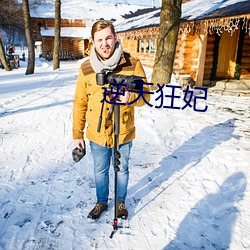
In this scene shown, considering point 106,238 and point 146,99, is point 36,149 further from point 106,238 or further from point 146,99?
point 146,99

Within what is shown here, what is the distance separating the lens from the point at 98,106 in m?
2.08

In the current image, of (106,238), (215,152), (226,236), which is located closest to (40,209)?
(106,238)

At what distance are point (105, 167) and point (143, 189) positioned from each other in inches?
36.6

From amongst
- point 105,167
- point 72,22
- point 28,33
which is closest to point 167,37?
point 105,167

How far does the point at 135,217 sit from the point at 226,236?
3.09 feet

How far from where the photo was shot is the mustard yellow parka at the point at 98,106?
1996 mm

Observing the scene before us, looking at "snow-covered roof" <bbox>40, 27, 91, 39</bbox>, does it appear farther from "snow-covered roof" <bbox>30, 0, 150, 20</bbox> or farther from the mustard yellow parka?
the mustard yellow parka

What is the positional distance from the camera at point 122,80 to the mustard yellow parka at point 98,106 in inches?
10.8

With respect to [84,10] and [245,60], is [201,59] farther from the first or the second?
[84,10]

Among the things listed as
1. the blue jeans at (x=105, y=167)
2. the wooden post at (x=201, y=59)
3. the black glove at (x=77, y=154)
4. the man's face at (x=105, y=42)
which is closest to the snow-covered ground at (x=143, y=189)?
the blue jeans at (x=105, y=167)

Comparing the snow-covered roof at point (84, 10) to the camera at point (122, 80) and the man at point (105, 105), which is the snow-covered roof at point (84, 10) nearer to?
the man at point (105, 105)

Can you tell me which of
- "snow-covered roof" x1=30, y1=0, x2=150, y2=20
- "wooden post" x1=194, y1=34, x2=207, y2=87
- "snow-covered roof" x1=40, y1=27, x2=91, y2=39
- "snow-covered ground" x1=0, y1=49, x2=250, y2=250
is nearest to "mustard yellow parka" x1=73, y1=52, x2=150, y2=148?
"snow-covered ground" x1=0, y1=49, x2=250, y2=250

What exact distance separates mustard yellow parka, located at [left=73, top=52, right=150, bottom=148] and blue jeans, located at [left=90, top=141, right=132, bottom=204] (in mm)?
90

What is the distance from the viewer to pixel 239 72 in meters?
11.0
